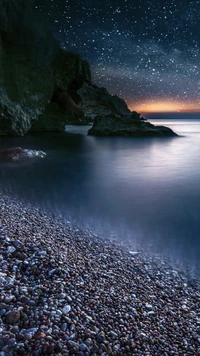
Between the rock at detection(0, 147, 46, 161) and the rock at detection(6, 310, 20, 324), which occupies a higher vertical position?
the rock at detection(0, 147, 46, 161)

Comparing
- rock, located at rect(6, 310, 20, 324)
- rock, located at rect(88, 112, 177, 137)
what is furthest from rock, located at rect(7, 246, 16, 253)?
rock, located at rect(88, 112, 177, 137)

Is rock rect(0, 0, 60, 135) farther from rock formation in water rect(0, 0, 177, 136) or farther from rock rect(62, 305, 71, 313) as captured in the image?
rock rect(62, 305, 71, 313)

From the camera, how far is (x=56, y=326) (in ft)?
10.1

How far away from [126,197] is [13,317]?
806 centimetres

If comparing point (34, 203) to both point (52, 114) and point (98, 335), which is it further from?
point (52, 114)

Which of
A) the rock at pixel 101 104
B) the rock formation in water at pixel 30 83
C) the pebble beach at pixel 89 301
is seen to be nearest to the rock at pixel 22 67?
the rock formation in water at pixel 30 83

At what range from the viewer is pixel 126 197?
35.4 ft

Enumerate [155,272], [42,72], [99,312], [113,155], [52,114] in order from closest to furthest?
[99,312] → [155,272] → [113,155] → [42,72] → [52,114]

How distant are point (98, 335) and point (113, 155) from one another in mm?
21195

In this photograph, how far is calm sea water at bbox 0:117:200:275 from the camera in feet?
22.1

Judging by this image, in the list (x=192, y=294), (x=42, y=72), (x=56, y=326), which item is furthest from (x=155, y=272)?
(x=42, y=72)

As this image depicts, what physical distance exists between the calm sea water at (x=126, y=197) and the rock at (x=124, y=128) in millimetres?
19387

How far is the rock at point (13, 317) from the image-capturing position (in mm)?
3064

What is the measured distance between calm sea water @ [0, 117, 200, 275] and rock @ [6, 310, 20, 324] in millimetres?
3541
